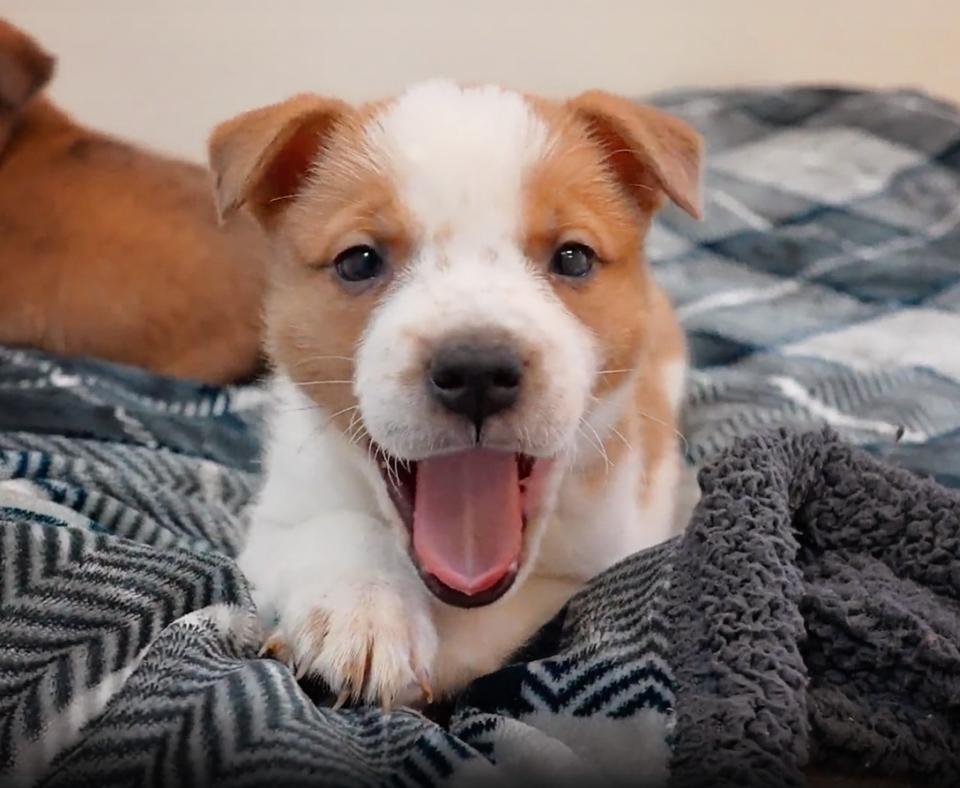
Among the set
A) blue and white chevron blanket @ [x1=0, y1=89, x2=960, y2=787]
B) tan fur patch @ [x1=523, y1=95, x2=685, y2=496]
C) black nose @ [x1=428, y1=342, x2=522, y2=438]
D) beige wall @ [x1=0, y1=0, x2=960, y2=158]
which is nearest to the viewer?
blue and white chevron blanket @ [x1=0, y1=89, x2=960, y2=787]

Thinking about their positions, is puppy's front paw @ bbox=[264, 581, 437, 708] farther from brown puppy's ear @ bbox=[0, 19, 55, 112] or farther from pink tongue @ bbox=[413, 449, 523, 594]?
brown puppy's ear @ bbox=[0, 19, 55, 112]

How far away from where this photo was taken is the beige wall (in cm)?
327

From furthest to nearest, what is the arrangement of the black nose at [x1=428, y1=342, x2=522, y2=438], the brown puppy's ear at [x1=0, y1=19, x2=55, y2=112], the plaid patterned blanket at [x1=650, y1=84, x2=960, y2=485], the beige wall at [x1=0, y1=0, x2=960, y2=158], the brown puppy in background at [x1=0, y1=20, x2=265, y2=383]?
the beige wall at [x1=0, y1=0, x2=960, y2=158] < the brown puppy's ear at [x1=0, y1=19, x2=55, y2=112] < the brown puppy in background at [x1=0, y1=20, x2=265, y2=383] < the plaid patterned blanket at [x1=650, y1=84, x2=960, y2=485] < the black nose at [x1=428, y1=342, x2=522, y2=438]

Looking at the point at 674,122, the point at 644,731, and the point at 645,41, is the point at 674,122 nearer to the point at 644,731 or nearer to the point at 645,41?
the point at 644,731

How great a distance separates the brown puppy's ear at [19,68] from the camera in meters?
2.81

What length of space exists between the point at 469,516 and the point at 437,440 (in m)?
0.16

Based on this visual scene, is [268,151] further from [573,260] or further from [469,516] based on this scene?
[469,516]

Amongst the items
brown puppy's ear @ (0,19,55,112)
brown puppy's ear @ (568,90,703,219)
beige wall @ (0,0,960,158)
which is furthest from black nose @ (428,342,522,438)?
beige wall @ (0,0,960,158)

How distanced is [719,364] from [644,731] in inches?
60.6

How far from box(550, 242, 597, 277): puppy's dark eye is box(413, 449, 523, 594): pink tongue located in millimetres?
272

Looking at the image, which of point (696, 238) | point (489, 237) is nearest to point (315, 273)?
point (489, 237)

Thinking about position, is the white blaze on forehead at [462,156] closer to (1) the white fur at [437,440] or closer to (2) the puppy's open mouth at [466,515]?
(1) the white fur at [437,440]

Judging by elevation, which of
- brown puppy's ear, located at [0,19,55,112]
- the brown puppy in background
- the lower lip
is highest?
brown puppy's ear, located at [0,19,55,112]

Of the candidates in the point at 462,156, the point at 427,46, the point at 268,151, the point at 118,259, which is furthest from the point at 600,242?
the point at 427,46
